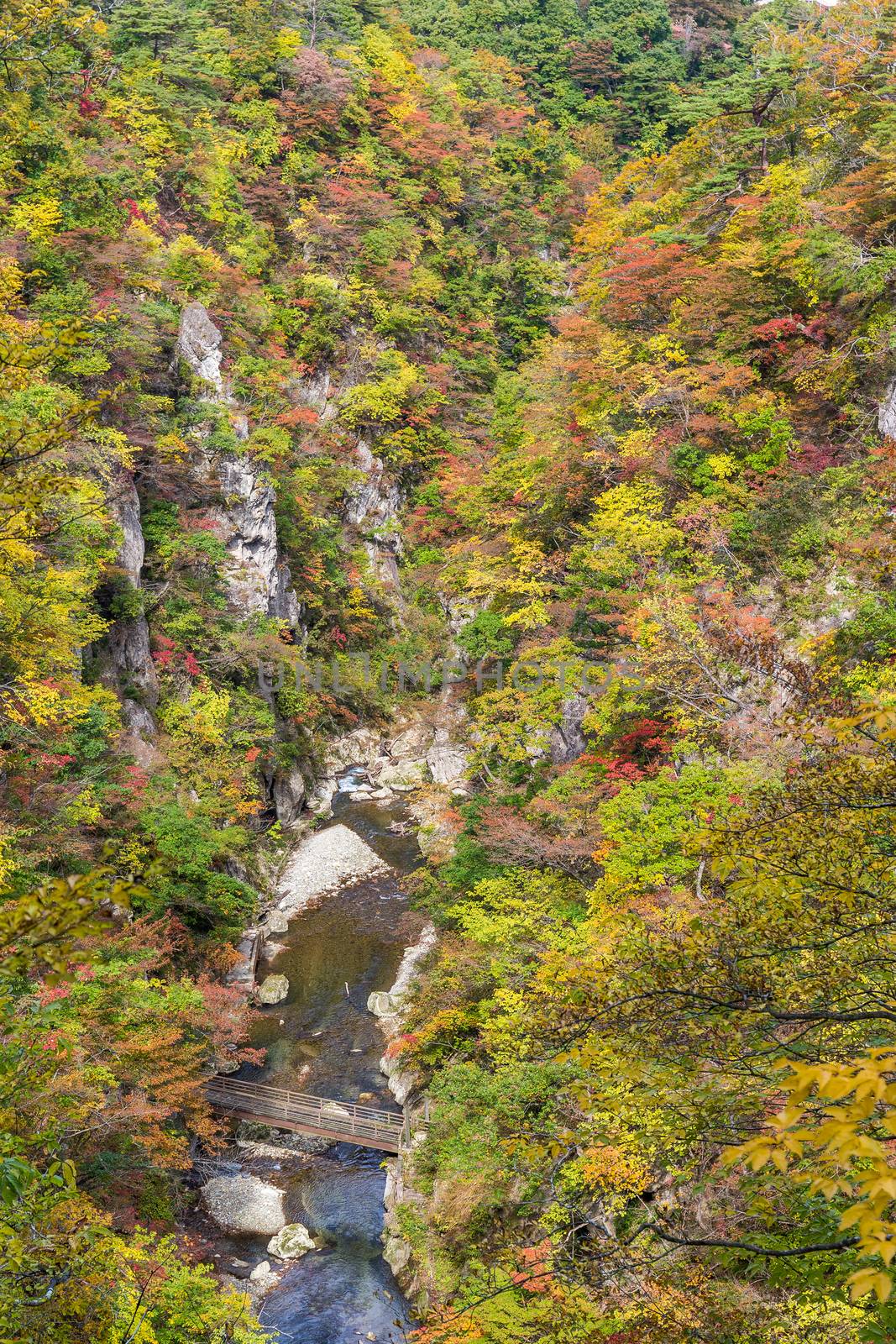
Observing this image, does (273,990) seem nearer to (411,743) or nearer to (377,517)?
(411,743)

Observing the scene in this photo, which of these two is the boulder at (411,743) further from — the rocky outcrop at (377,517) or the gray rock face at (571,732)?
the gray rock face at (571,732)

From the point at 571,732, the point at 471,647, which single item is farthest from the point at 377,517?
the point at 571,732

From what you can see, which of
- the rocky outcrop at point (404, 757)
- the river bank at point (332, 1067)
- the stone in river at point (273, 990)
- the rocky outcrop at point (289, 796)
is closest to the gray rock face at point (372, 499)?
the rocky outcrop at point (404, 757)

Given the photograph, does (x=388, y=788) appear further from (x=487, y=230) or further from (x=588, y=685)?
(x=487, y=230)

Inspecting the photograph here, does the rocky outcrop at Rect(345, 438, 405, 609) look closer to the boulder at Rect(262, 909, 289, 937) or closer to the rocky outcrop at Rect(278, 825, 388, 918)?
the rocky outcrop at Rect(278, 825, 388, 918)

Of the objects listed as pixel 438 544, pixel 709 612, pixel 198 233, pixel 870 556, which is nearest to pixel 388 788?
pixel 438 544

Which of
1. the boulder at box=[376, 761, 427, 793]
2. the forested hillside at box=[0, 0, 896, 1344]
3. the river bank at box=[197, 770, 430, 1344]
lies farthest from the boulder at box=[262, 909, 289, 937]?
the boulder at box=[376, 761, 427, 793]
